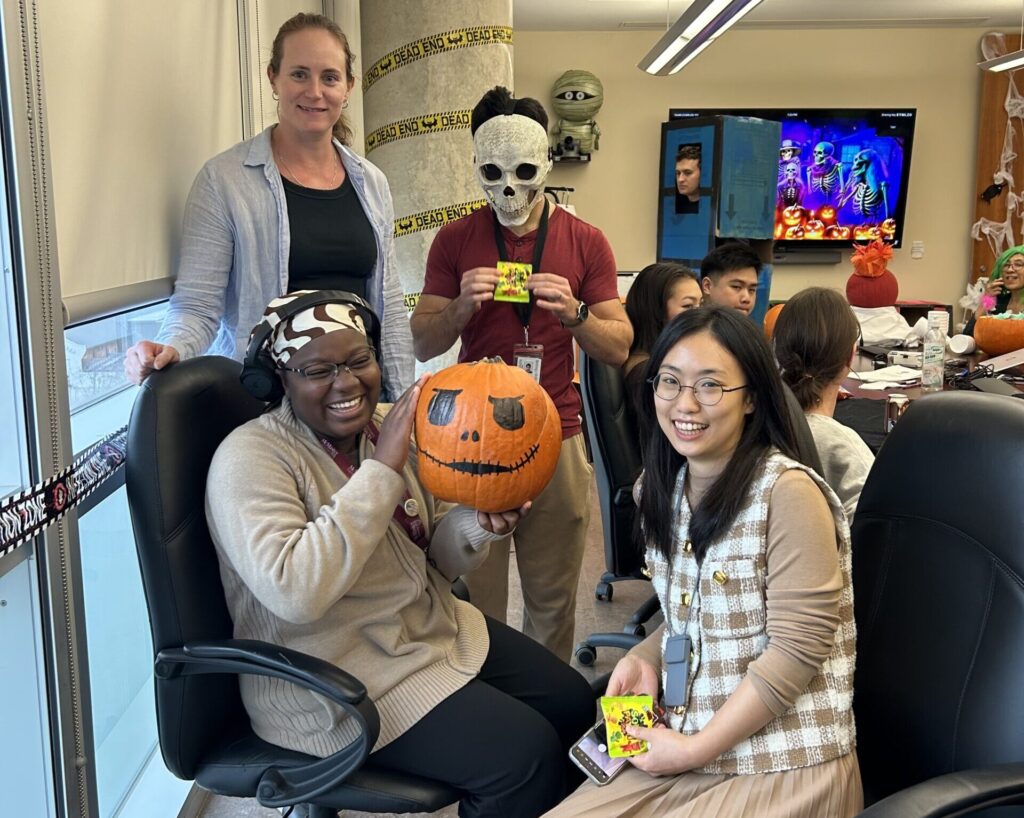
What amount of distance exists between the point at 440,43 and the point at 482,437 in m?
2.65

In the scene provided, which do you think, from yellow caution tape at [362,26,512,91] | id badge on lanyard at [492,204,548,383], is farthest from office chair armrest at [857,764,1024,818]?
yellow caution tape at [362,26,512,91]

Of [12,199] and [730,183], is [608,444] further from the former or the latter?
[730,183]

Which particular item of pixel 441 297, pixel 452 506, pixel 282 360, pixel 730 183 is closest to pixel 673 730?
pixel 452 506

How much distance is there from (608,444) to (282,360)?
1.38m

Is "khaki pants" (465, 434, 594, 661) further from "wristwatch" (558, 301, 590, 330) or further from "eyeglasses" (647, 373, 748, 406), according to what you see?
"eyeglasses" (647, 373, 748, 406)

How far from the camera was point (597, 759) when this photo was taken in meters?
1.41

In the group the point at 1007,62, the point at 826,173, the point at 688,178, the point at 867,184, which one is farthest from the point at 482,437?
the point at 867,184

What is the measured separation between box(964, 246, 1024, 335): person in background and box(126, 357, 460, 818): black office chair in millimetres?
3647

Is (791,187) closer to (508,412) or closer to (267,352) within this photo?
(508,412)

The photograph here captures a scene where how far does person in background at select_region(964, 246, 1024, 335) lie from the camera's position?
422 centimetres

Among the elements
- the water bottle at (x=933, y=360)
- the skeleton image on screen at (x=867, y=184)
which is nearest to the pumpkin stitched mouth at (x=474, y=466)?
the water bottle at (x=933, y=360)

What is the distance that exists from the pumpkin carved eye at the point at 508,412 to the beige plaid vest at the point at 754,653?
363 mm

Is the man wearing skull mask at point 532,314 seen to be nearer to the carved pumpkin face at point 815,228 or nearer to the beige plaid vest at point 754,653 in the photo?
the beige plaid vest at point 754,653

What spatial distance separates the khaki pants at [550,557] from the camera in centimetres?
231
